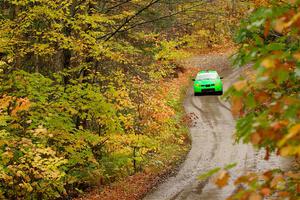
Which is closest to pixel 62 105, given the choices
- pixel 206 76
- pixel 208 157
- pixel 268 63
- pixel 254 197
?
pixel 208 157

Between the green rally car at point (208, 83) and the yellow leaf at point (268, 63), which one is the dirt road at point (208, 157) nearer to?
the green rally car at point (208, 83)

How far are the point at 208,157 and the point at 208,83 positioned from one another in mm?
13905

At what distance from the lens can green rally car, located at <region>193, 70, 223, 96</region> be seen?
3166cm

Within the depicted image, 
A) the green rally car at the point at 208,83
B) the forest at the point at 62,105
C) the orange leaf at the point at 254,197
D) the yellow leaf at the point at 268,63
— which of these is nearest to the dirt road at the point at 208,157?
the green rally car at the point at 208,83

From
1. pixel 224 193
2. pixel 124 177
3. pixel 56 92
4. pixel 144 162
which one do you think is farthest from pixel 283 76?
pixel 144 162

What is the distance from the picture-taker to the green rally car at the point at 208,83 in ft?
104

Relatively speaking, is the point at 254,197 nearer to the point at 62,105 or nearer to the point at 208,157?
the point at 62,105

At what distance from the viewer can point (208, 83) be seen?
31906 millimetres

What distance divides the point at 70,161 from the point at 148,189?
10.5 feet

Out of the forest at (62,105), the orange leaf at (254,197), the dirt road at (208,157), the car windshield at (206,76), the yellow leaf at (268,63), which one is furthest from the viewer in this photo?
the car windshield at (206,76)

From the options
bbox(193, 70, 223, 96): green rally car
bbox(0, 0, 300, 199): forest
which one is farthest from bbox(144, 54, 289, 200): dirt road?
bbox(0, 0, 300, 199): forest

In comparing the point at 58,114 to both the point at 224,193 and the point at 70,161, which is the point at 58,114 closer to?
the point at 70,161

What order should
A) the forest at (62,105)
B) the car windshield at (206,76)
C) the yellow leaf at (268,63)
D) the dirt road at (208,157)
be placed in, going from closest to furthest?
1. the yellow leaf at (268,63)
2. the forest at (62,105)
3. the dirt road at (208,157)
4. the car windshield at (206,76)

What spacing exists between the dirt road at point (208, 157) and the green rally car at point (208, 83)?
78cm
